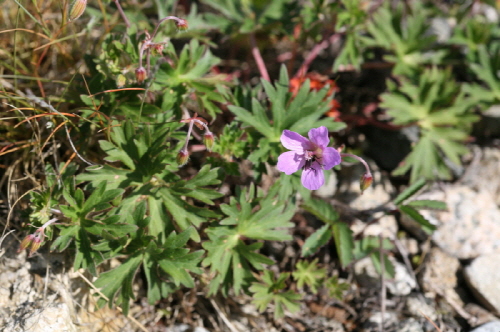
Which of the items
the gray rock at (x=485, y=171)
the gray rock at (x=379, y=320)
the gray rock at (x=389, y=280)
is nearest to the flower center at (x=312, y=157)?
the gray rock at (x=389, y=280)

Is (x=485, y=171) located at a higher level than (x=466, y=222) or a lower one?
higher

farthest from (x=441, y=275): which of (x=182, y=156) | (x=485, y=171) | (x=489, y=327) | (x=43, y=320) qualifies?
(x=43, y=320)

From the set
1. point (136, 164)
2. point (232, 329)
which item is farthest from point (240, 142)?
point (232, 329)

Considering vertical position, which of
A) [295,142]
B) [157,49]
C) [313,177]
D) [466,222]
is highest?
[157,49]

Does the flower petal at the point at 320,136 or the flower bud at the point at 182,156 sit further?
the flower bud at the point at 182,156

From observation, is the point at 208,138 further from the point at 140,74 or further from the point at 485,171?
the point at 485,171

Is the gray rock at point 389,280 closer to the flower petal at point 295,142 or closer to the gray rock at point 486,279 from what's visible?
the gray rock at point 486,279

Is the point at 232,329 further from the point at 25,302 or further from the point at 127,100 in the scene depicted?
the point at 127,100
